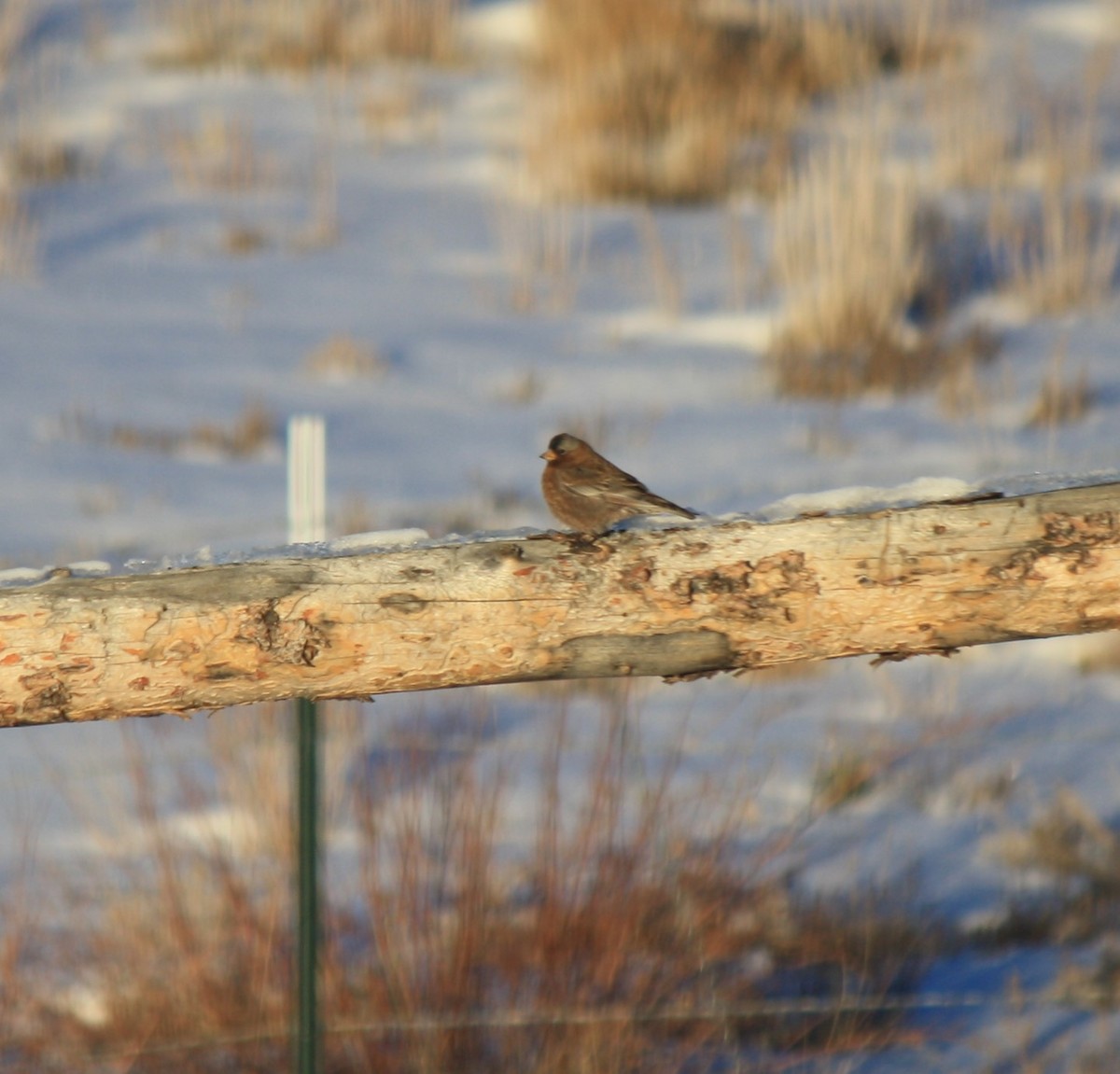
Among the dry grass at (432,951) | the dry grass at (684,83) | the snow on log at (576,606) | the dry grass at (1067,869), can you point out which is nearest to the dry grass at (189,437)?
the dry grass at (684,83)

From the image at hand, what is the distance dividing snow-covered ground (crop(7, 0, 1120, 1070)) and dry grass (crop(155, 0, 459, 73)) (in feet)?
0.66

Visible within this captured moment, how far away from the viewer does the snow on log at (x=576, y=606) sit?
7.86 ft

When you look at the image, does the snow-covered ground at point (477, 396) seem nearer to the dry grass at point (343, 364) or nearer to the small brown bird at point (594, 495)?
the dry grass at point (343, 364)

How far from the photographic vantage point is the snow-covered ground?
4.98m

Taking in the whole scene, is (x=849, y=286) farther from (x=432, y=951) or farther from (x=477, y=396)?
(x=432, y=951)

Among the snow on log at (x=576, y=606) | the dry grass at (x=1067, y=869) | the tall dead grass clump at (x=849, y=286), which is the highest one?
the snow on log at (x=576, y=606)

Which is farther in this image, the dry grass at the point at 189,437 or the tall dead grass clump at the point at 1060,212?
the tall dead grass clump at the point at 1060,212

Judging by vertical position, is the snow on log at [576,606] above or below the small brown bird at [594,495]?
above

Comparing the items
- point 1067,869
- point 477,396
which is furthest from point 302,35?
point 1067,869

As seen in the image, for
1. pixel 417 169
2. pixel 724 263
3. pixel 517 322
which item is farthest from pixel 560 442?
pixel 417 169

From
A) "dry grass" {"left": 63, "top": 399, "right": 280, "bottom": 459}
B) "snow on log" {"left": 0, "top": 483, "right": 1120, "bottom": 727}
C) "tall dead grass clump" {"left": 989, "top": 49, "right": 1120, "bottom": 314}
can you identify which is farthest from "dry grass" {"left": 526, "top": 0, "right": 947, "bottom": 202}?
"snow on log" {"left": 0, "top": 483, "right": 1120, "bottom": 727}

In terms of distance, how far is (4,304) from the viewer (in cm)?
946

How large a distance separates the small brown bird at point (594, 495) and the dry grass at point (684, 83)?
24.5 ft

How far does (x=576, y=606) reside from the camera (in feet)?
7.98
